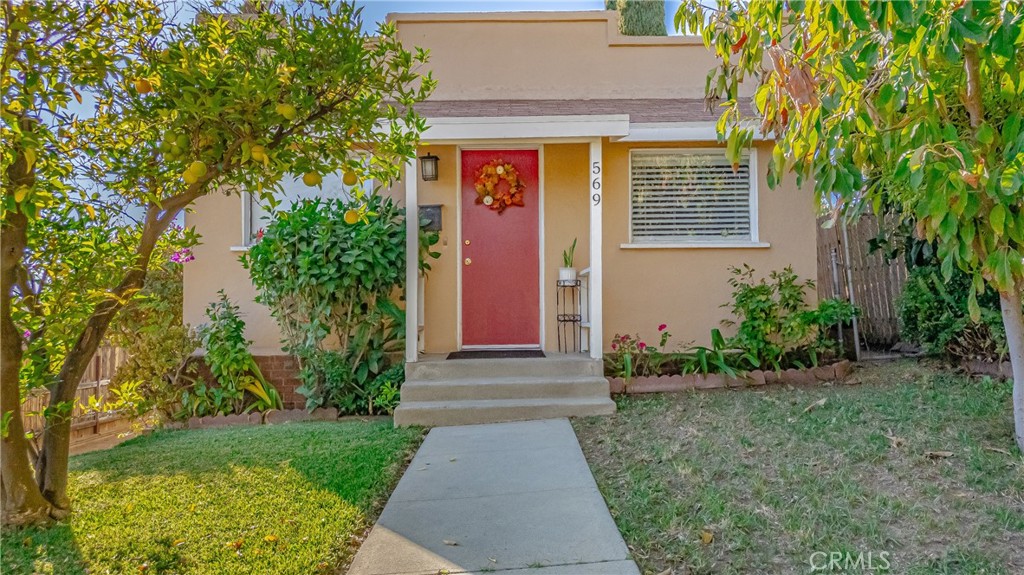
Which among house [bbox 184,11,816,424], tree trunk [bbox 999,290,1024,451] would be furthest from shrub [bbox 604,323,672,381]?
tree trunk [bbox 999,290,1024,451]

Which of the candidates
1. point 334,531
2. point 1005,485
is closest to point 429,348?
point 334,531

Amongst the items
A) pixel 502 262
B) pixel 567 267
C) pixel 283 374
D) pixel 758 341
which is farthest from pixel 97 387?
pixel 758 341

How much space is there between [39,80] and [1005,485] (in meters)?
5.00

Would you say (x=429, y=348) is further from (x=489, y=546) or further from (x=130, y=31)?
(x=130, y=31)

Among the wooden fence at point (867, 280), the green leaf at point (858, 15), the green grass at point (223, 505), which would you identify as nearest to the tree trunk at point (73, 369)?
the green grass at point (223, 505)

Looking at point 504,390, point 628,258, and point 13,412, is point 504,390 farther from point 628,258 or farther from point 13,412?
point 13,412

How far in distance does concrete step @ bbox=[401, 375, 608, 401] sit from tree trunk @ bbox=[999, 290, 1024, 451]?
295cm

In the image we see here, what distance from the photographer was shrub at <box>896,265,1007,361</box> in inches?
190

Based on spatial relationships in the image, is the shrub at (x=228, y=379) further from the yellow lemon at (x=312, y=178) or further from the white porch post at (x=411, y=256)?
the yellow lemon at (x=312, y=178)

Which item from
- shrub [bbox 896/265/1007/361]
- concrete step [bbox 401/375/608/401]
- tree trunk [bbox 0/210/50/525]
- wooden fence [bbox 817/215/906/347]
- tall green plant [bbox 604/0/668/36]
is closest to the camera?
tree trunk [bbox 0/210/50/525]

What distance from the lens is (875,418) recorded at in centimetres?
413

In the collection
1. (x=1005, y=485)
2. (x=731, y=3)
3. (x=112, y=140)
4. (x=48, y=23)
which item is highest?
(x=731, y=3)

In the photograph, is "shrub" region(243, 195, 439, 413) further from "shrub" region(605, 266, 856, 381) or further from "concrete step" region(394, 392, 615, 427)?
"shrub" region(605, 266, 856, 381)

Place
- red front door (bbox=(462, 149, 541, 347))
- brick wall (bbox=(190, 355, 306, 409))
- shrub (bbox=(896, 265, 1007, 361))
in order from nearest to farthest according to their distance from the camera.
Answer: shrub (bbox=(896, 265, 1007, 361))
brick wall (bbox=(190, 355, 306, 409))
red front door (bbox=(462, 149, 541, 347))
